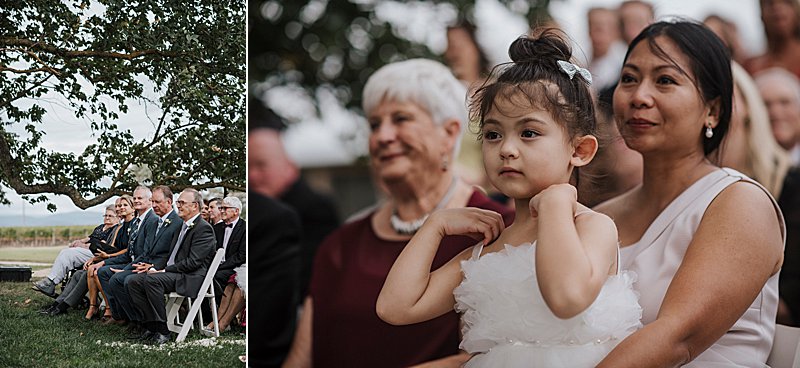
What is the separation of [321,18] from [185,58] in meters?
1.28

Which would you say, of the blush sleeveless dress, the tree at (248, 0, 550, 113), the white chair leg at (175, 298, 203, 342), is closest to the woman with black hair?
the blush sleeveless dress

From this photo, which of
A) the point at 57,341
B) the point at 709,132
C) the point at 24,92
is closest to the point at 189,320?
the point at 57,341

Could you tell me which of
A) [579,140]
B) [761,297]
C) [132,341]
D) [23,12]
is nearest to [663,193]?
[761,297]

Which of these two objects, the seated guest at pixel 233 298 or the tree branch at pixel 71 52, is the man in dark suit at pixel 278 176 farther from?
the tree branch at pixel 71 52

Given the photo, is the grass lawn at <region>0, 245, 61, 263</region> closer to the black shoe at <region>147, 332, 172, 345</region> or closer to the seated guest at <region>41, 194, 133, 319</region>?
the seated guest at <region>41, 194, 133, 319</region>

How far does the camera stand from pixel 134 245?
3701 mm

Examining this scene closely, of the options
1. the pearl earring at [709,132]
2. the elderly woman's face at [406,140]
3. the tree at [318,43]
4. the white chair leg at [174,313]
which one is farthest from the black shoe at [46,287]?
the pearl earring at [709,132]

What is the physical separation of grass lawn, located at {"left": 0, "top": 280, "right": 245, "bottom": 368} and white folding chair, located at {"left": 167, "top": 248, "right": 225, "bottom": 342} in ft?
0.32

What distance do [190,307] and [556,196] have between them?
2.27 metres

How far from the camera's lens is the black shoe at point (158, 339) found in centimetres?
376

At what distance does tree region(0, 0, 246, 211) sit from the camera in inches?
142

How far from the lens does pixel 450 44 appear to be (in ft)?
15.4

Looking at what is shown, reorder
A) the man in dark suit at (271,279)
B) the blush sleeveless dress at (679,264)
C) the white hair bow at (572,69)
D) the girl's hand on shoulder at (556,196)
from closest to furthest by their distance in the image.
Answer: the girl's hand on shoulder at (556,196) → the white hair bow at (572,69) → the blush sleeveless dress at (679,264) → the man in dark suit at (271,279)

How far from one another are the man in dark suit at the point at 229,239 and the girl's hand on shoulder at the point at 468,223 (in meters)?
1.84
